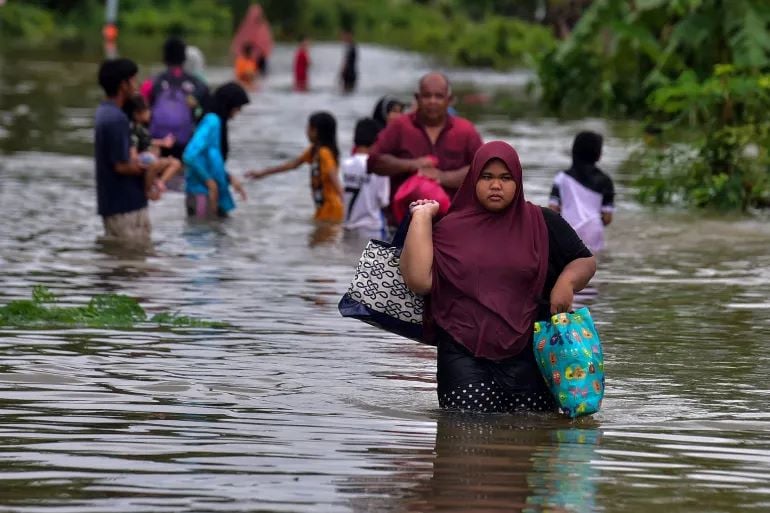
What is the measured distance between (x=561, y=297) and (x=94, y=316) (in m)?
4.13

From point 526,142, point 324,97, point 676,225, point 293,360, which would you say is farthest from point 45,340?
point 324,97

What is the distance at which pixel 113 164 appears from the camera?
14930mm

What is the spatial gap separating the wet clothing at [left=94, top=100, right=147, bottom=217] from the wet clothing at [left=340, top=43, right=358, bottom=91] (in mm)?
29096

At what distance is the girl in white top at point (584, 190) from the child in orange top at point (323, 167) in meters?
3.40

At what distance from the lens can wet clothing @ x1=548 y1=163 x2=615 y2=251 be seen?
14.9 meters

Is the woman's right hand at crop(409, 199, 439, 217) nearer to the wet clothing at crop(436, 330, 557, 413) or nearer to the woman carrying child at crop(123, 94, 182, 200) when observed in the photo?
the wet clothing at crop(436, 330, 557, 413)

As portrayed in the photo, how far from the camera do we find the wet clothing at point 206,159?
1718cm

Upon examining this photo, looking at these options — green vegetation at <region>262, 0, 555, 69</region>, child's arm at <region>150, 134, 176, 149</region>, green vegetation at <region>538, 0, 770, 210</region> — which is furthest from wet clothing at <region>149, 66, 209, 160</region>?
green vegetation at <region>262, 0, 555, 69</region>

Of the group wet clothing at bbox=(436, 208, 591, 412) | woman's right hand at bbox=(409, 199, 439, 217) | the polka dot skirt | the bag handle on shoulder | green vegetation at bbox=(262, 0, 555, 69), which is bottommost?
green vegetation at bbox=(262, 0, 555, 69)

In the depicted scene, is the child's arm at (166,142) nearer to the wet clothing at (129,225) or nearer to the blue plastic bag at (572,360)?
the wet clothing at (129,225)

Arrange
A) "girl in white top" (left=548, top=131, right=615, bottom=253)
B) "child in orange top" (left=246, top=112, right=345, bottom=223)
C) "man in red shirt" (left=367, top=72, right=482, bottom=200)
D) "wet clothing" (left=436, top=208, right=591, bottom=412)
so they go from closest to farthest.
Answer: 1. "wet clothing" (left=436, top=208, right=591, bottom=412)
2. "man in red shirt" (left=367, top=72, right=482, bottom=200)
3. "girl in white top" (left=548, top=131, right=615, bottom=253)
4. "child in orange top" (left=246, top=112, right=345, bottom=223)

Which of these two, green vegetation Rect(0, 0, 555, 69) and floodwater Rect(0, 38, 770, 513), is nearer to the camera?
floodwater Rect(0, 38, 770, 513)

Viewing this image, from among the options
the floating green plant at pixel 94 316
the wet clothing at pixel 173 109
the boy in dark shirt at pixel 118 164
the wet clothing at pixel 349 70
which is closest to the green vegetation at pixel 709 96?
the wet clothing at pixel 173 109

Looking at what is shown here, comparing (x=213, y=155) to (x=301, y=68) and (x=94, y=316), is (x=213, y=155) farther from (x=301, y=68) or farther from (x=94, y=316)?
(x=301, y=68)
